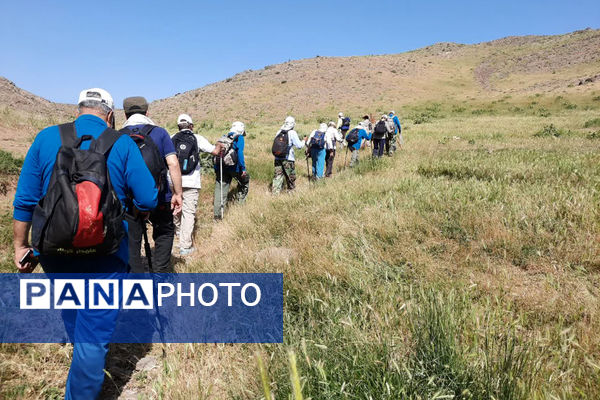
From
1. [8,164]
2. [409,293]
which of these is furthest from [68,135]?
[8,164]

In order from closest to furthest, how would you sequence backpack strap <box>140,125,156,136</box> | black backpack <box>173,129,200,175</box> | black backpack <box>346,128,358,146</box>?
backpack strap <box>140,125,156,136</box>, black backpack <box>173,129,200,175</box>, black backpack <box>346,128,358,146</box>

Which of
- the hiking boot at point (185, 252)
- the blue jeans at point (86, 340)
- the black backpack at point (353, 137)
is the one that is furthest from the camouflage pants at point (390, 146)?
the blue jeans at point (86, 340)

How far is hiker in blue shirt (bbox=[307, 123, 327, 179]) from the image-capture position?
388 inches

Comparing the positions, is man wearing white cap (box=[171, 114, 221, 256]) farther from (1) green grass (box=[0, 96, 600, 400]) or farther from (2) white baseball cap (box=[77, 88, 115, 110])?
(2) white baseball cap (box=[77, 88, 115, 110])

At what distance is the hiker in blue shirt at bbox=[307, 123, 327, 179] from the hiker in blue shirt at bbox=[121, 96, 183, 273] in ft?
19.8

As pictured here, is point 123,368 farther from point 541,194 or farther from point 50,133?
point 541,194

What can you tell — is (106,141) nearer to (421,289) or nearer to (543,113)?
(421,289)

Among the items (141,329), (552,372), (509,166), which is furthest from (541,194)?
(141,329)

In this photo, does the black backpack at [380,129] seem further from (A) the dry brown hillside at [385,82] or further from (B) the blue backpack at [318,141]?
A: (A) the dry brown hillside at [385,82]

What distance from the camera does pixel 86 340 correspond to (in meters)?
2.33

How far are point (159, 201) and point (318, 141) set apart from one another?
632 centimetres

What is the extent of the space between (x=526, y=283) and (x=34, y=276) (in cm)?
542

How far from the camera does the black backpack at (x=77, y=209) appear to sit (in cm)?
202

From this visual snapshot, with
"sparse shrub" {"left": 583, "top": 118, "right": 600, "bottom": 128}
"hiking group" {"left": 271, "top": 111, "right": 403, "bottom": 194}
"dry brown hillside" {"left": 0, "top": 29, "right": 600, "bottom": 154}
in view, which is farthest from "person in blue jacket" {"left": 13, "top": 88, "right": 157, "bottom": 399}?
"dry brown hillside" {"left": 0, "top": 29, "right": 600, "bottom": 154}
